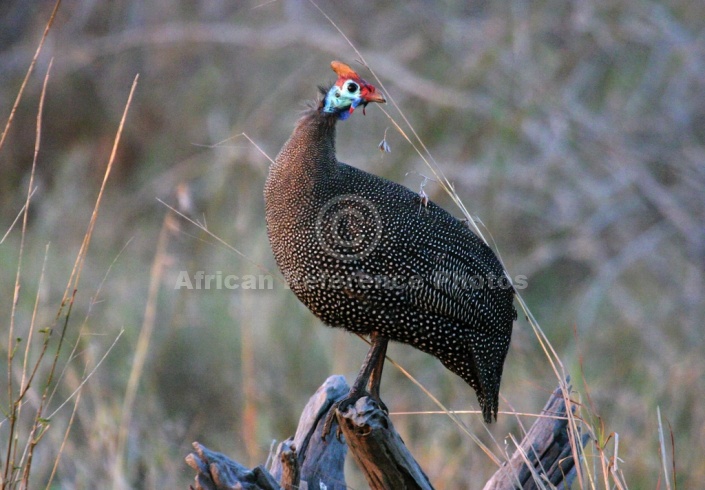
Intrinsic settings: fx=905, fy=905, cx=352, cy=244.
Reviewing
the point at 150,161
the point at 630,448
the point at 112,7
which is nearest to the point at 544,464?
the point at 630,448

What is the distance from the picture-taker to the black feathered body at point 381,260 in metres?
3.05

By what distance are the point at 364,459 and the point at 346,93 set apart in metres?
1.27

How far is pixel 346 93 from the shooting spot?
3230mm

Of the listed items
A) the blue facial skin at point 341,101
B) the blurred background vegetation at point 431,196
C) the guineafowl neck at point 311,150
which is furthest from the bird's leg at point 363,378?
the blurred background vegetation at point 431,196

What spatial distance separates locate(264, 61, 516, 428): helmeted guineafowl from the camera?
3.06m

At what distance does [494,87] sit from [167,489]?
381 cm

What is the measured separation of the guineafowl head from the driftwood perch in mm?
1037

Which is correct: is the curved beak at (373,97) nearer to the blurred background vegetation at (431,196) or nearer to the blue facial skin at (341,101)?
the blue facial skin at (341,101)

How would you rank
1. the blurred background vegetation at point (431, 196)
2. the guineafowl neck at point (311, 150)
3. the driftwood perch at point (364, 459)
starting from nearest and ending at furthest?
→ the driftwood perch at point (364, 459) → the guineafowl neck at point (311, 150) → the blurred background vegetation at point (431, 196)

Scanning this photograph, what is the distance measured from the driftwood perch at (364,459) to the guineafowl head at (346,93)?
3.40ft

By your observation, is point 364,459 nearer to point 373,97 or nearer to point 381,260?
point 381,260

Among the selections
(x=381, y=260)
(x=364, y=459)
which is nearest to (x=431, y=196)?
(x=381, y=260)

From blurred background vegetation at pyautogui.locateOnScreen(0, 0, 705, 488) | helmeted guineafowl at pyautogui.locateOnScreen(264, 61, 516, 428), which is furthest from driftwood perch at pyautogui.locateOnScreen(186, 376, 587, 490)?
blurred background vegetation at pyautogui.locateOnScreen(0, 0, 705, 488)

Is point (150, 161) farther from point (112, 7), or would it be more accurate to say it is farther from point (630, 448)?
point (630, 448)
